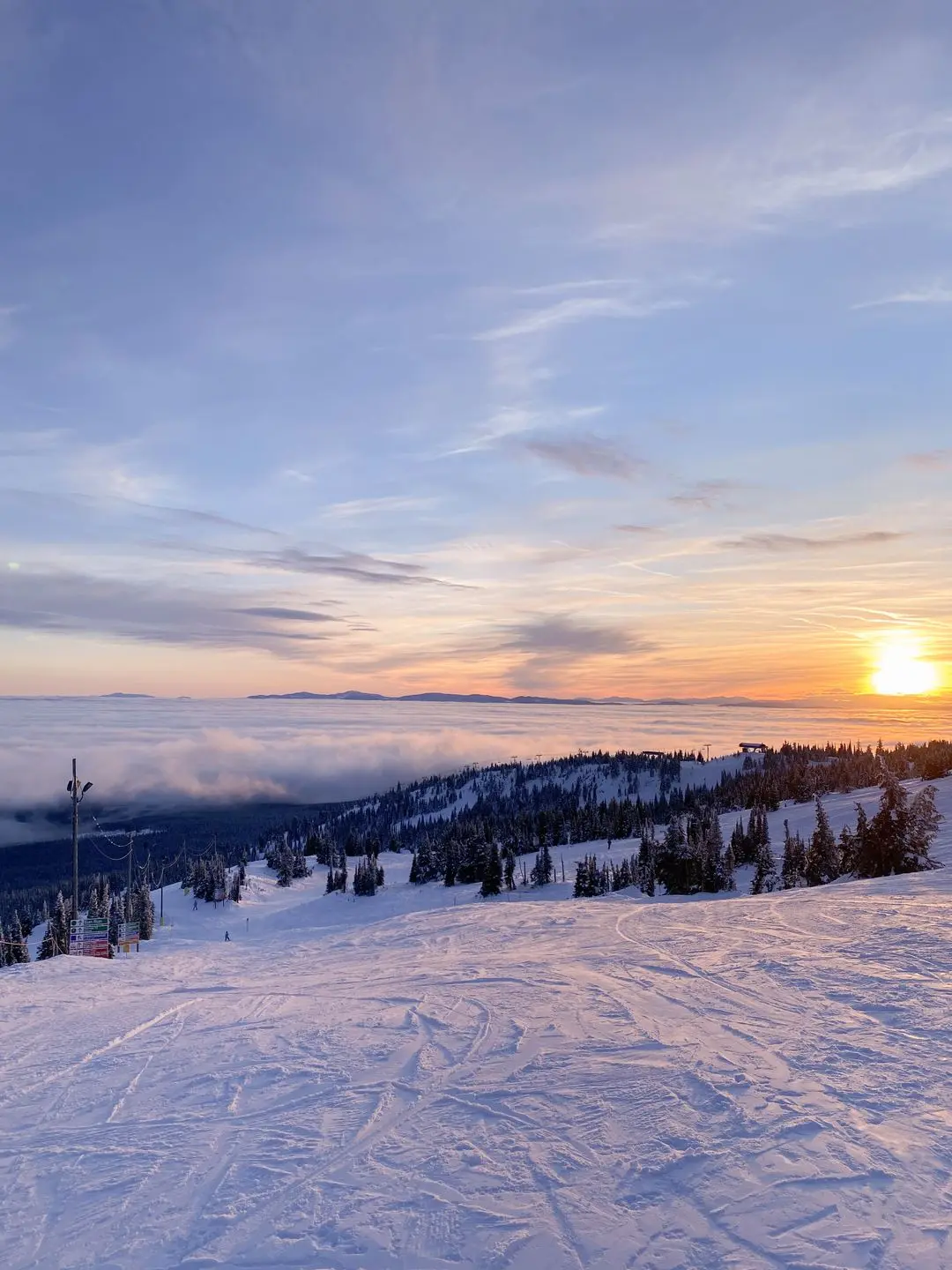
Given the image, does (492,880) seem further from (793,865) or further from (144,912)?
(144,912)

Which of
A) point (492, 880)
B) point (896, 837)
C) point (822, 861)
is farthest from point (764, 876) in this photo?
point (492, 880)

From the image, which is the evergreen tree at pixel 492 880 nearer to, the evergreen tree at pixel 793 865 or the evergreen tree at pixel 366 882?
the evergreen tree at pixel 366 882

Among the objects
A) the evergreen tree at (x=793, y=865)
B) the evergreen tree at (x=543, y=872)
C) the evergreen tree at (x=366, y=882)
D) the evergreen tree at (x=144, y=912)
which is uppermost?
the evergreen tree at (x=793, y=865)

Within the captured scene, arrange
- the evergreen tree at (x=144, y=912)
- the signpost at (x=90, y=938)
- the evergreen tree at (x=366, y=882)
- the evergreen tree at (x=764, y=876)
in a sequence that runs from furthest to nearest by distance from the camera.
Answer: the evergreen tree at (x=366, y=882)
the evergreen tree at (x=144, y=912)
the evergreen tree at (x=764, y=876)
the signpost at (x=90, y=938)

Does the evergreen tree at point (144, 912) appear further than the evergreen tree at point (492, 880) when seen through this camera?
No

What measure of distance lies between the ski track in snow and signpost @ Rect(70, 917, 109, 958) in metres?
23.4

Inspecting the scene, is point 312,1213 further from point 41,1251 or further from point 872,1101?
point 872,1101

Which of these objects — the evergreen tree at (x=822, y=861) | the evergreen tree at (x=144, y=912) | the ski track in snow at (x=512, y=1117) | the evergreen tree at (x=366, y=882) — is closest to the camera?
the ski track in snow at (x=512, y=1117)

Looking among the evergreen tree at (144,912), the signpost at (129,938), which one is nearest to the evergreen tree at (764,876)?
the signpost at (129,938)

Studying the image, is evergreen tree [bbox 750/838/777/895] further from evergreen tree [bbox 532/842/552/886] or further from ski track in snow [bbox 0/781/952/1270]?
ski track in snow [bbox 0/781/952/1270]

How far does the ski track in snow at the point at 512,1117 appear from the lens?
6941 mm

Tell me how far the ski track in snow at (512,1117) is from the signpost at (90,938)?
76.7 ft

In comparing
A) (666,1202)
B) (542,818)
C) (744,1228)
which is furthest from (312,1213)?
(542,818)

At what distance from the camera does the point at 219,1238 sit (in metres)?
7.30
